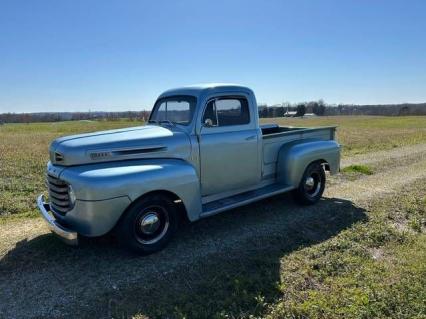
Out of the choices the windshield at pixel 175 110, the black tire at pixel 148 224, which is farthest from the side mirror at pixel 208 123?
the black tire at pixel 148 224

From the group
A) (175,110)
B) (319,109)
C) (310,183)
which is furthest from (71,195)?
(319,109)

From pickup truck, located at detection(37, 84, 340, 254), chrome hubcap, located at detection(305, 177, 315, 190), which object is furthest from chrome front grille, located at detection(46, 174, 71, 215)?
chrome hubcap, located at detection(305, 177, 315, 190)

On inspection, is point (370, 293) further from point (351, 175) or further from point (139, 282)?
point (351, 175)

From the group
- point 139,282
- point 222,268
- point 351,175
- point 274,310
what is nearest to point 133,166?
point 139,282

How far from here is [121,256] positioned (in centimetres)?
486

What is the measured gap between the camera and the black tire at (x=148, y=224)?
179 inches

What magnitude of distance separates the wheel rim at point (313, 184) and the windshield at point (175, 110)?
294cm

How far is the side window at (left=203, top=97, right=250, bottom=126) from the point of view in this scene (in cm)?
564

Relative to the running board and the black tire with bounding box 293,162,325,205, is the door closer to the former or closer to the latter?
the running board

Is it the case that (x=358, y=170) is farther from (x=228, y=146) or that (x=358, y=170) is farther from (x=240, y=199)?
(x=228, y=146)

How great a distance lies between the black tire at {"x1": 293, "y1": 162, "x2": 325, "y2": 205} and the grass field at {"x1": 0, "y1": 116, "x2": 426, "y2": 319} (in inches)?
7.7

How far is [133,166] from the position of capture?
15.2 ft

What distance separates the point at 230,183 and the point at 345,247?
6.52 ft

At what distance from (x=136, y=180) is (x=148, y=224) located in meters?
0.71
